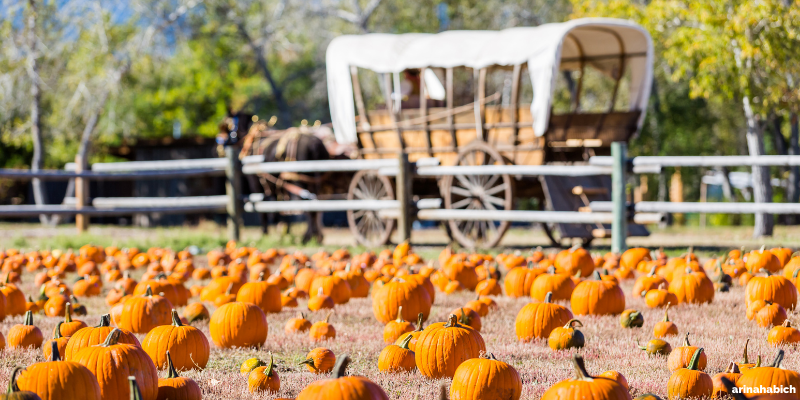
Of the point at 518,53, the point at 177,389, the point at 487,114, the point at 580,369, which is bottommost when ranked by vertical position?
the point at 177,389

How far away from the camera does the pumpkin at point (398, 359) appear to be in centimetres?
326

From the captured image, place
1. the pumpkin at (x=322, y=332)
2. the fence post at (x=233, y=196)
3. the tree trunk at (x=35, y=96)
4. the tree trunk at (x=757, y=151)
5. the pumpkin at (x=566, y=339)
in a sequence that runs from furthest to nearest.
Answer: the tree trunk at (x=35, y=96) < the tree trunk at (x=757, y=151) < the fence post at (x=233, y=196) < the pumpkin at (x=322, y=332) < the pumpkin at (x=566, y=339)

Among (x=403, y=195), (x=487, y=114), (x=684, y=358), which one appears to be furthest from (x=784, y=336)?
(x=487, y=114)

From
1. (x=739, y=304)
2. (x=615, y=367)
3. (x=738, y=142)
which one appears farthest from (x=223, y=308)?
(x=738, y=142)

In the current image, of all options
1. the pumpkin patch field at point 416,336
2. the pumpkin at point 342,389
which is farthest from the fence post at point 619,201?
the pumpkin at point 342,389

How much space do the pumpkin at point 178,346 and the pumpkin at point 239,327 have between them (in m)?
0.46

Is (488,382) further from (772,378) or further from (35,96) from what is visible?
(35,96)

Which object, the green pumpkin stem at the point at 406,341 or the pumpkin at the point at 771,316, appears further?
the pumpkin at the point at 771,316

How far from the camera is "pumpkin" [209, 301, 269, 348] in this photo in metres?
3.89

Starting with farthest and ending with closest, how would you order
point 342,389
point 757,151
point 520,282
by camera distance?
point 757,151, point 520,282, point 342,389

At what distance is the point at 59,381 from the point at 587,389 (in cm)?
162

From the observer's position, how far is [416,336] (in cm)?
341

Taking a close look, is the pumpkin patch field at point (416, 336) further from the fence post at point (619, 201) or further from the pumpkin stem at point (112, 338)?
the fence post at point (619, 201)

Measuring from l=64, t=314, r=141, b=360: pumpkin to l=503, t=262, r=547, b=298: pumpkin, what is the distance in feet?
9.37
